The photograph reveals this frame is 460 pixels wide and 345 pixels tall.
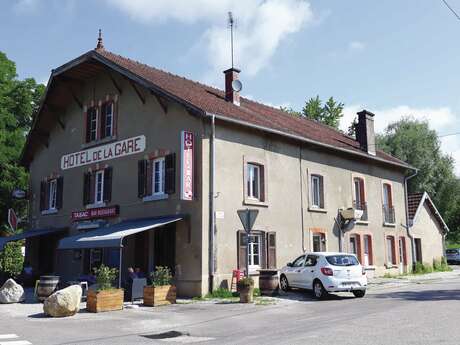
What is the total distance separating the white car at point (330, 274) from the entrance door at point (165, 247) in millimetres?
4249

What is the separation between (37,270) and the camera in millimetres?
23344

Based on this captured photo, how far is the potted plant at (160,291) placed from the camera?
1423 centimetres

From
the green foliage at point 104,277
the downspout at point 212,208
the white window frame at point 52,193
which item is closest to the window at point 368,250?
the downspout at point 212,208

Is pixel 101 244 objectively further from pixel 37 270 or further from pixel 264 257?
pixel 37 270

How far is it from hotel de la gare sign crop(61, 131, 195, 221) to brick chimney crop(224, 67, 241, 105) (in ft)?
14.2

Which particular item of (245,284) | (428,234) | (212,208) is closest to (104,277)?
(245,284)

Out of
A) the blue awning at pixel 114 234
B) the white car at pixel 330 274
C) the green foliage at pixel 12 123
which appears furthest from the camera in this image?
the green foliage at pixel 12 123

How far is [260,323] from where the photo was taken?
10.8 metres

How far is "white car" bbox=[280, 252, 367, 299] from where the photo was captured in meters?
15.2

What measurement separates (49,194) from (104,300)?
11.7m

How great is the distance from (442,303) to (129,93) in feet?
43.9

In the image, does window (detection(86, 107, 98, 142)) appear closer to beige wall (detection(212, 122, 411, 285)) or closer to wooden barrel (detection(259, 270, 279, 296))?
beige wall (detection(212, 122, 411, 285))

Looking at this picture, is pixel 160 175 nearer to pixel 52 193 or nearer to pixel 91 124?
pixel 91 124

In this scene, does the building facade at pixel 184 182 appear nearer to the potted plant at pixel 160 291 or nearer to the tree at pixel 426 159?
the potted plant at pixel 160 291
